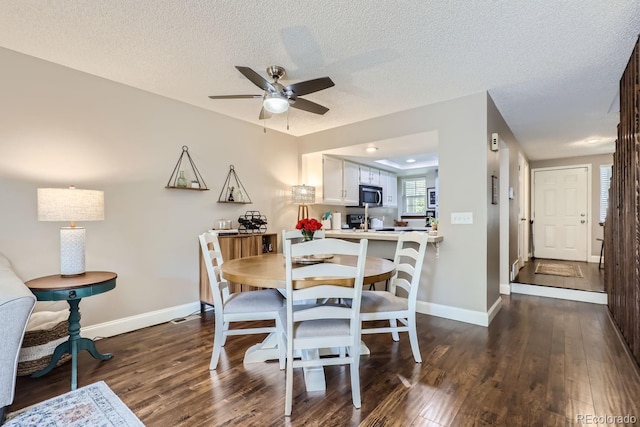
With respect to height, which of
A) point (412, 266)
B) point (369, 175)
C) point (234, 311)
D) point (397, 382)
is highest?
point (369, 175)

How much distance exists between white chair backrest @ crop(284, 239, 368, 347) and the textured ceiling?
143 cm

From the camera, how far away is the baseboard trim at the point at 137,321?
2.79m

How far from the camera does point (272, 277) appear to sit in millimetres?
1858

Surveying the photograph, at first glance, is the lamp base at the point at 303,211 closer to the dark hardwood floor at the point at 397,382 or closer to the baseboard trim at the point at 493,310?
the dark hardwood floor at the point at 397,382

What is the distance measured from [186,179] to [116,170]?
683 millimetres

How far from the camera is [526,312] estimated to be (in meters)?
3.54

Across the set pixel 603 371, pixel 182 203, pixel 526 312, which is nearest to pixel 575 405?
pixel 603 371

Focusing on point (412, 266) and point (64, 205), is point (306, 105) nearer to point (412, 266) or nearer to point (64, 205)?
point (412, 266)

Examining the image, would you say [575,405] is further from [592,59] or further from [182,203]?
[182,203]

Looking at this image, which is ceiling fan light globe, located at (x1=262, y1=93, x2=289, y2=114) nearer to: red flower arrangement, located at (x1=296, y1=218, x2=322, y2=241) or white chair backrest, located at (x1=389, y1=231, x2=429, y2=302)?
red flower arrangement, located at (x1=296, y1=218, x2=322, y2=241)

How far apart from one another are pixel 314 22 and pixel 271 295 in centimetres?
198

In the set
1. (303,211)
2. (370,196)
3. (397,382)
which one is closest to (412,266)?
(397,382)

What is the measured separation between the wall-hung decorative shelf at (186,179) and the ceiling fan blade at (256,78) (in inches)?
64.8

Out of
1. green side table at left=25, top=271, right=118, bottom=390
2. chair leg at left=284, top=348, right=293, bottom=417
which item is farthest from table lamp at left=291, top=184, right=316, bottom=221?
chair leg at left=284, top=348, right=293, bottom=417
